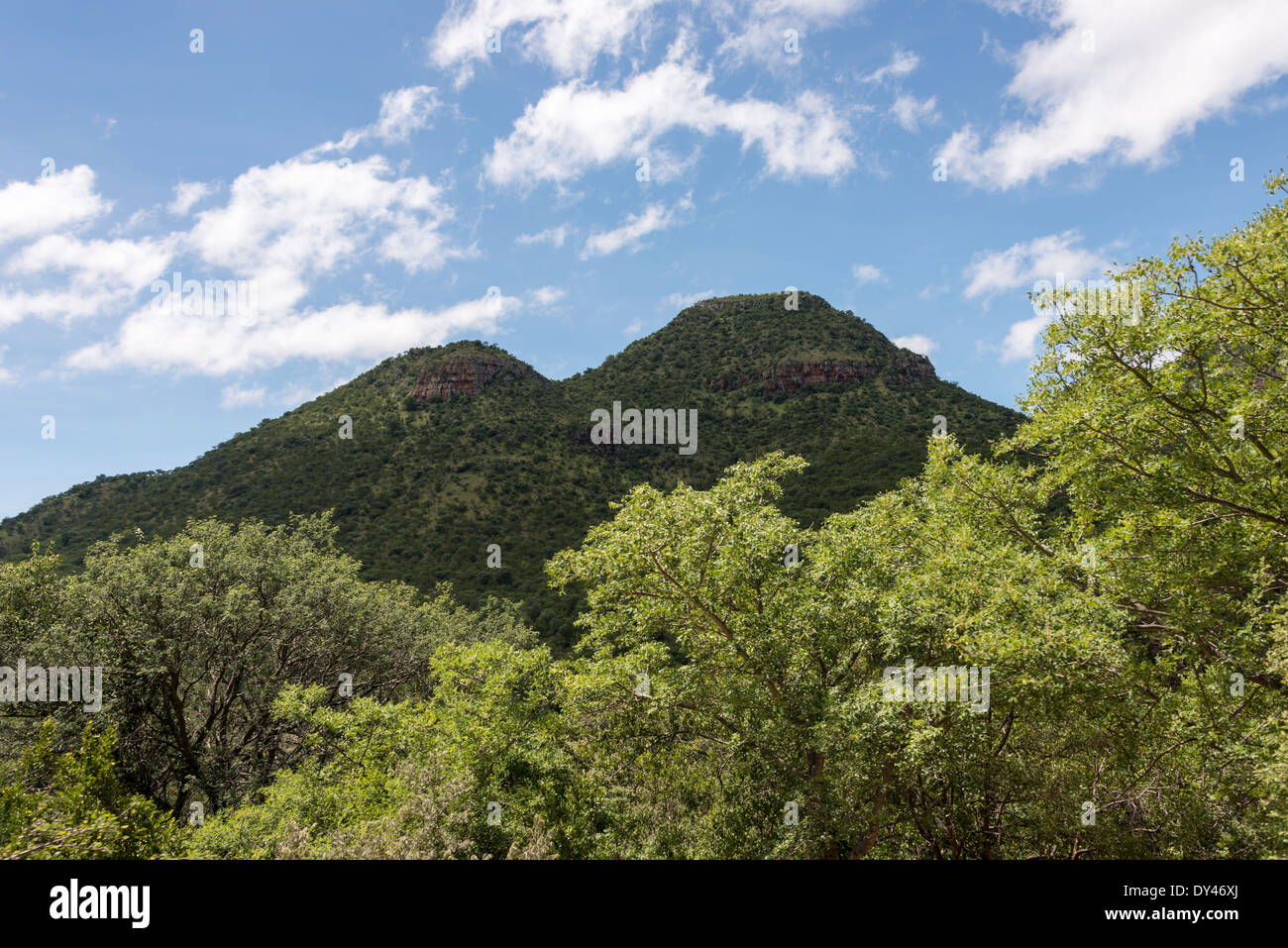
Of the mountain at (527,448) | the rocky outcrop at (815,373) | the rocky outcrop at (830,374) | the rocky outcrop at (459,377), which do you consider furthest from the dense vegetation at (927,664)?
the rocky outcrop at (459,377)

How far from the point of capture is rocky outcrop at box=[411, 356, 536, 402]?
8019cm

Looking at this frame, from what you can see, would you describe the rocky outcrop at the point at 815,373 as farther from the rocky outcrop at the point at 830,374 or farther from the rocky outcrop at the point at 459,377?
the rocky outcrop at the point at 459,377

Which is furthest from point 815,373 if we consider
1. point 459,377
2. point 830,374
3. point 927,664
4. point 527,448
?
point 927,664

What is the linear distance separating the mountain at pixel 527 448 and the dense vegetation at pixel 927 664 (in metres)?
29.9

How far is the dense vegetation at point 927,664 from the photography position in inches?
354

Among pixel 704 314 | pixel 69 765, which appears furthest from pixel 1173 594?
pixel 704 314

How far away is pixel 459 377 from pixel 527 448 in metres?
19.7

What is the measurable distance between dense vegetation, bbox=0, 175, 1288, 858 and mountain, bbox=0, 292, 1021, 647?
29.9 metres

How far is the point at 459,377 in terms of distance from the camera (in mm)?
82812

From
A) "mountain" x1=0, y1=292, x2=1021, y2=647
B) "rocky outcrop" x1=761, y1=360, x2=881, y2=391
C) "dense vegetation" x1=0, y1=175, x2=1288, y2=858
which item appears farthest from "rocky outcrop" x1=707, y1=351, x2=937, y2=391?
"dense vegetation" x1=0, y1=175, x2=1288, y2=858

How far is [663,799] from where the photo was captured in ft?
40.7

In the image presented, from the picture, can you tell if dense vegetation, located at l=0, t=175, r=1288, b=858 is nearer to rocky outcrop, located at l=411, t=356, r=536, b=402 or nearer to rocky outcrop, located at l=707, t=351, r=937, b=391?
rocky outcrop, located at l=707, t=351, r=937, b=391

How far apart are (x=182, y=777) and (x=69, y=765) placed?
11088 mm
